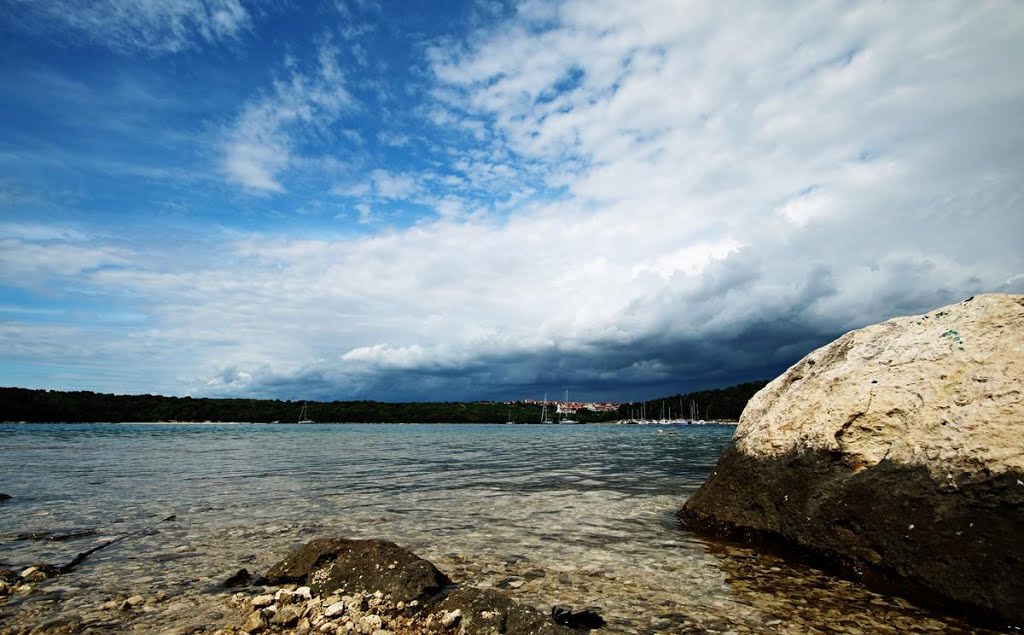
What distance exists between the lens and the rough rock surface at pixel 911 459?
254 inches

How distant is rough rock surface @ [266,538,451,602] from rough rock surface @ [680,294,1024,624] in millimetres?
6400

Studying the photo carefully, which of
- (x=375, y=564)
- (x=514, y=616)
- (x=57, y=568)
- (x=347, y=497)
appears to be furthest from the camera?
(x=347, y=497)

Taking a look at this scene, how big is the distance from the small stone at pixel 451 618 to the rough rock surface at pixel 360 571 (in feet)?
2.67

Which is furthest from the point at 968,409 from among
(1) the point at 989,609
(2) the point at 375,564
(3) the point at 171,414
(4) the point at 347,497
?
(3) the point at 171,414

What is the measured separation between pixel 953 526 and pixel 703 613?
3.53 m

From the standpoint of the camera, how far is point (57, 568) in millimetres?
8508

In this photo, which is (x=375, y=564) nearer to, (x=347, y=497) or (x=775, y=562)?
(x=775, y=562)

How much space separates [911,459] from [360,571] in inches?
320

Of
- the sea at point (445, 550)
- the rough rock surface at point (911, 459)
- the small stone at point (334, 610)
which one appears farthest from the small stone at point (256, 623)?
the rough rock surface at point (911, 459)

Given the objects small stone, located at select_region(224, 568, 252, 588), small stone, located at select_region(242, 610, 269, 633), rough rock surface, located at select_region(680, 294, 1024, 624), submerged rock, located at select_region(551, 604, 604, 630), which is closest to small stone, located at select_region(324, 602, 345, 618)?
small stone, located at select_region(242, 610, 269, 633)

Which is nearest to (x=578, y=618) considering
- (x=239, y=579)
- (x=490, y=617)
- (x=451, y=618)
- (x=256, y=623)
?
(x=490, y=617)

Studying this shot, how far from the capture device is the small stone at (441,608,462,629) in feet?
19.4

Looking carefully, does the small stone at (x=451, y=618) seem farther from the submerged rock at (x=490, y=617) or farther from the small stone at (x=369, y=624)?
the small stone at (x=369, y=624)

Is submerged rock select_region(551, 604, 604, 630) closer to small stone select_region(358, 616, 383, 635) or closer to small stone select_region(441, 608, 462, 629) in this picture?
small stone select_region(441, 608, 462, 629)
